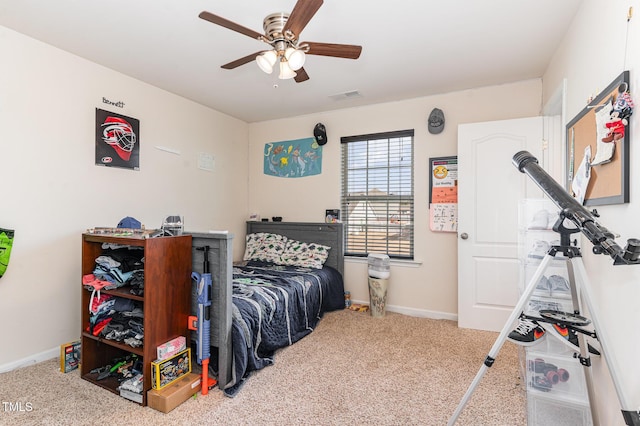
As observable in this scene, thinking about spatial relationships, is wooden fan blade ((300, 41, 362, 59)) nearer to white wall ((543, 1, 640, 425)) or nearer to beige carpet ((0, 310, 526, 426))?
white wall ((543, 1, 640, 425))

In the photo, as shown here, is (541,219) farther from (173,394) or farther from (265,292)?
(173,394)

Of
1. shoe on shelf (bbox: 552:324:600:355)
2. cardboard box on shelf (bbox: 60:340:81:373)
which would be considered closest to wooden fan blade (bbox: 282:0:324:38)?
shoe on shelf (bbox: 552:324:600:355)

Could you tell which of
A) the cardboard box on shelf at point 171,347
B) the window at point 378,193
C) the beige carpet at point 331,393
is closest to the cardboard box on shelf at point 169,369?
the cardboard box on shelf at point 171,347

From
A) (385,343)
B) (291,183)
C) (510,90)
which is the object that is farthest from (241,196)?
(510,90)

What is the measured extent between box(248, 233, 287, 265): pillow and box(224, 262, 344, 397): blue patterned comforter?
153mm

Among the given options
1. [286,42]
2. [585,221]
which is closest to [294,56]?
[286,42]

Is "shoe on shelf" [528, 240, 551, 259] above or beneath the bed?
above

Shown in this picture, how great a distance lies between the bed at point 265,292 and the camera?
2.02 meters

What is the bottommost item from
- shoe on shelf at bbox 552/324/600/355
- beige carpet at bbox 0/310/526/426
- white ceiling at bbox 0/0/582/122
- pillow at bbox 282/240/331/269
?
beige carpet at bbox 0/310/526/426

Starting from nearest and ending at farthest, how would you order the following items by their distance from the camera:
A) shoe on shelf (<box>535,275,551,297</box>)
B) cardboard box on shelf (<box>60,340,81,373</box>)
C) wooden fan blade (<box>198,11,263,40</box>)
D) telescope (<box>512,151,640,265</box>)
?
telescope (<box>512,151,640,265</box>), wooden fan blade (<box>198,11,263,40</box>), shoe on shelf (<box>535,275,551,297</box>), cardboard box on shelf (<box>60,340,81,373</box>)

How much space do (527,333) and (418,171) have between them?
2233 millimetres

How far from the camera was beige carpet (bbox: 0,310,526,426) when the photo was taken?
1.71 m

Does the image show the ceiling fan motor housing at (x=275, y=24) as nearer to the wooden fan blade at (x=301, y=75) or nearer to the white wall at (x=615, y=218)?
the wooden fan blade at (x=301, y=75)

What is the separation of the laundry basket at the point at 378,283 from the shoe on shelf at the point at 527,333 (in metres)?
1.86
